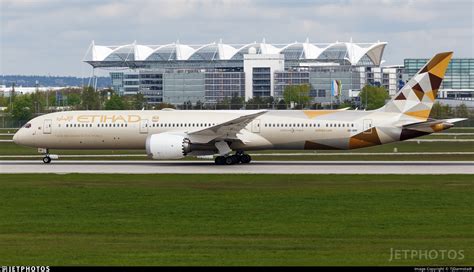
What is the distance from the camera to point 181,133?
53031 millimetres

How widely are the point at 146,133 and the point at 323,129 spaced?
968cm

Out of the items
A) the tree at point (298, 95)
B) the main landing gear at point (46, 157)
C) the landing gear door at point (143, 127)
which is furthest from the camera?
the tree at point (298, 95)

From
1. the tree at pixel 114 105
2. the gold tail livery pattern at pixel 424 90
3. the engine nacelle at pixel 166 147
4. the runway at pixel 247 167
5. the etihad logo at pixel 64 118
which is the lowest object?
the runway at pixel 247 167

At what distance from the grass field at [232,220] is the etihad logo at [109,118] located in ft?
36.4

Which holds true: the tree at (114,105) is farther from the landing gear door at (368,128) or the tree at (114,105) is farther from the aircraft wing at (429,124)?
the aircraft wing at (429,124)

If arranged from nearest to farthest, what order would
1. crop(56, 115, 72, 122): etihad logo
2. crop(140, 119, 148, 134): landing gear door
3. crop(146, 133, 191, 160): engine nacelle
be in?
1. crop(146, 133, 191, 160): engine nacelle
2. crop(140, 119, 148, 134): landing gear door
3. crop(56, 115, 72, 122): etihad logo

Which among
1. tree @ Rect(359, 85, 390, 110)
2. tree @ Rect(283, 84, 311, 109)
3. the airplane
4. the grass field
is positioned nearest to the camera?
the grass field

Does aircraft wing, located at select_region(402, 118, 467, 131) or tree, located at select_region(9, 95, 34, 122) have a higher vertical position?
aircraft wing, located at select_region(402, 118, 467, 131)

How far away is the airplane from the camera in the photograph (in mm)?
51875

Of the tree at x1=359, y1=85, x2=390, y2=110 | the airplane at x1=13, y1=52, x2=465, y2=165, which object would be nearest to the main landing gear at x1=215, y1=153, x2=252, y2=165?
the airplane at x1=13, y1=52, x2=465, y2=165

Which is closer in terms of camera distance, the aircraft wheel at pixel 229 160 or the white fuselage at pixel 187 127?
the white fuselage at pixel 187 127

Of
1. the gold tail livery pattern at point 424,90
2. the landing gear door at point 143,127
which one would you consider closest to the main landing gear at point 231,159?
the landing gear door at point 143,127

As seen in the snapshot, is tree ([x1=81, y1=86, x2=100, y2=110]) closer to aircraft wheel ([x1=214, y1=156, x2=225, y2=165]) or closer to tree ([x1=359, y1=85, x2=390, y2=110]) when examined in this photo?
tree ([x1=359, y1=85, x2=390, y2=110])

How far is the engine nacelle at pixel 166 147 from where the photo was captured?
51062 millimetres
